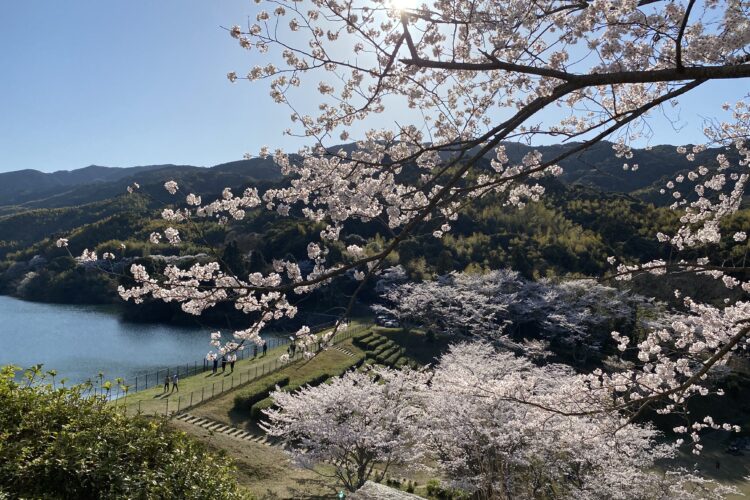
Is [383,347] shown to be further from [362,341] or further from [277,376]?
[277,376]

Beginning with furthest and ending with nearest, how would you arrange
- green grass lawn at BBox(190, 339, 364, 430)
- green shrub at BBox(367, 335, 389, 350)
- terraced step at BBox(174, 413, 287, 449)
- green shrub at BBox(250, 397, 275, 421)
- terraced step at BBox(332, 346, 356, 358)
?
green shrub at BBox(367, 335, 389, 350), terraced step at BBox(332, 346, 356, 358), green shrub at BBox(250, 397, 275, 421), green grass lawn at BBox(190, 339, 364, 430), terraced step at BBox(174, 413, 287, 449)

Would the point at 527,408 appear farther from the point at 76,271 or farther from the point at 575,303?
the point at 76,271

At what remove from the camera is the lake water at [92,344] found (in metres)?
30.6

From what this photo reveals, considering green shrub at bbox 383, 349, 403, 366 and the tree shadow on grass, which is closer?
the tree shadow on grass

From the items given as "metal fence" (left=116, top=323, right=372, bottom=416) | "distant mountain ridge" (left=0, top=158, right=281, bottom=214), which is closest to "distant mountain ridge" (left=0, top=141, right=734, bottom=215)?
"distant mountain ridge" (left=0, top=158, right=281, bottom=214)

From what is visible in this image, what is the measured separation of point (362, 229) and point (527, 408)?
45.9 m

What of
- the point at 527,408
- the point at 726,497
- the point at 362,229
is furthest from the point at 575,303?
the point at 362,229

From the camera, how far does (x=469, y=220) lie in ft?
198

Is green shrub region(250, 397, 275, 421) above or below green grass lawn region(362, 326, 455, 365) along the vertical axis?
above

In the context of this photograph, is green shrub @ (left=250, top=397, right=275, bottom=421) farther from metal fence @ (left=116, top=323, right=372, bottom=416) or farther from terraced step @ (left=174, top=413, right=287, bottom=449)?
metal fence @ (left=116, top=323, right=372, bottom=416)

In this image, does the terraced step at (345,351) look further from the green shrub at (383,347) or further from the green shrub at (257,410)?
the green shrub at (257,410)

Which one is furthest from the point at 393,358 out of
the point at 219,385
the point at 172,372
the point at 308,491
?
the point at 308,491

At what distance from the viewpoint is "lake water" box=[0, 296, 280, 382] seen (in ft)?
100

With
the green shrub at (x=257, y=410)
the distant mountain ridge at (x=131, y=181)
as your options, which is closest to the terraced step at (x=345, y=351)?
the green shrub at (x=257, y=410)
